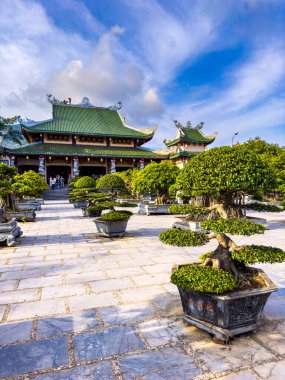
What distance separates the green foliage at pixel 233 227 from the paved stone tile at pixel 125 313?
1.38 m

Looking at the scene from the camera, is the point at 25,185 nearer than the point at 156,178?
Yes

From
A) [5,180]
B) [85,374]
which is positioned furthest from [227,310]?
[5,180]

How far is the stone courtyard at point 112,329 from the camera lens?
2381mm

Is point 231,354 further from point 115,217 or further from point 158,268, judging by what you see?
point 115,217

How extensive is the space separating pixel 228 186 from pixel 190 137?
33.5 metres

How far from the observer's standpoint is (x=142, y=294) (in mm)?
3988

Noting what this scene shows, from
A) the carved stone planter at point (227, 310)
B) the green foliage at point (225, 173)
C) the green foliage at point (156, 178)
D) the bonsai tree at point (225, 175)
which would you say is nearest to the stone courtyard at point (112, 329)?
the carved stone planter at point (227, 310)

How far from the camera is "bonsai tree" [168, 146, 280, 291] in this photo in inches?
117

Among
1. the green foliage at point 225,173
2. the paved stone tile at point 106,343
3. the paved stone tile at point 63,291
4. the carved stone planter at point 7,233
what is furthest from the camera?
the carved stone planter at point 7,233

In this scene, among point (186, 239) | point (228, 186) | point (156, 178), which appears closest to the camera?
point (228, 186)

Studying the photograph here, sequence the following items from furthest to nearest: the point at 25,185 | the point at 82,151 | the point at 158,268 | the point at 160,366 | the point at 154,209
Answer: the point at 82,151, the point at 154,209, the point at 25,185, the point at 158,268, the point at 160,366

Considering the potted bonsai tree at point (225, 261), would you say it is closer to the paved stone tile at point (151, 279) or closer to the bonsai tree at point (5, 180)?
the paved stone tile at point (151, 279)

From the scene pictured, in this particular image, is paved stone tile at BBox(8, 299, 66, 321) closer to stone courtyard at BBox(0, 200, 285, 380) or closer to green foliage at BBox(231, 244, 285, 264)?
stone courtyard at BBox(0, 200, 285, 380)

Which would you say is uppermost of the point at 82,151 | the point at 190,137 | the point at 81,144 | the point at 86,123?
the point at 86,123
